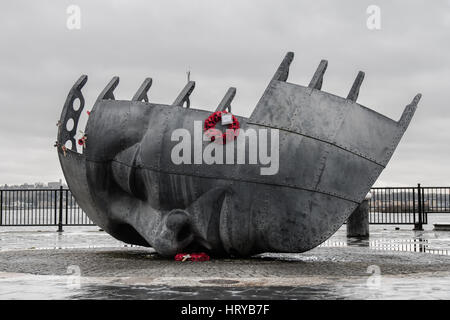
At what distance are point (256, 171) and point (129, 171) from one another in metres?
2.38

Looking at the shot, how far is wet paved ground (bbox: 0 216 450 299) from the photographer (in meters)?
7.20

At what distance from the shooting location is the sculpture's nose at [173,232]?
37.3ft

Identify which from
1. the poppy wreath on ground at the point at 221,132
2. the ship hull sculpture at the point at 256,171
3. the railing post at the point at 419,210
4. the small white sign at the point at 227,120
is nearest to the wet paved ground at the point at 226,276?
the ship hull sculpture at the point at 256,171

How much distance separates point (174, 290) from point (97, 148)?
5098 mm

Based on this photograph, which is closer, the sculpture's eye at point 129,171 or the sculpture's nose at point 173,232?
the sculpture's nose at point 173,232

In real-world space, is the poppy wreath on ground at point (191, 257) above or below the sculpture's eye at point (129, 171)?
below

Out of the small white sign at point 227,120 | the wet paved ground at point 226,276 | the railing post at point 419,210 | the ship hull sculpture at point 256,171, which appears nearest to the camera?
the wet paved ground at point 226,276

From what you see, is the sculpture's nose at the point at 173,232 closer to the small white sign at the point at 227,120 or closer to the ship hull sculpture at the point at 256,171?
the ship hull sculpture at the point at 256,171

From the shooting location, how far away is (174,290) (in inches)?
297

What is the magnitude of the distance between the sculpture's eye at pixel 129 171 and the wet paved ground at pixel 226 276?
1307mm

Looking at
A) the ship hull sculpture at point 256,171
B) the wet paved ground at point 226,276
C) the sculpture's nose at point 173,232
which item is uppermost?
the ship hull sculpture at point 256,171

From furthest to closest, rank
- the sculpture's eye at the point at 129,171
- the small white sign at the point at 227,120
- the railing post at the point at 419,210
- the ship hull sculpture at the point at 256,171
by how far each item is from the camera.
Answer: the railing post at the point at 419,210 → the sculpture's eye at the point at 129,171 → the small white sign at the point at 227,120 → the ship hull sculpture at the point at 256,171
